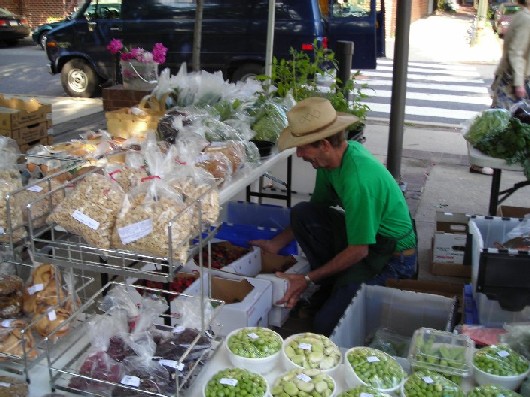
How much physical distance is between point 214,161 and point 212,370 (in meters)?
1.10

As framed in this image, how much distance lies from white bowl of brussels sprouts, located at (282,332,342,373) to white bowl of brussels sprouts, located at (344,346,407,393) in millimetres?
56

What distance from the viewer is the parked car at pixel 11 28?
19094 mm

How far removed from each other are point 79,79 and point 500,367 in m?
9.76

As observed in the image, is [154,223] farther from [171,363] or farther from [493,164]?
[493,164]

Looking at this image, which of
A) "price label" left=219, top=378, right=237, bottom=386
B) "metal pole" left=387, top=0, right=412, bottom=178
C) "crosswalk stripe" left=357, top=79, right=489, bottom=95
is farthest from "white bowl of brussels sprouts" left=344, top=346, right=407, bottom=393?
"crosswalk stripe" left=357, top=79, right=489, bottom=95

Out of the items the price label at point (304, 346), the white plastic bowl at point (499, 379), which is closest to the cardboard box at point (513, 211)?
the white plastic bowl at point (499, 379)

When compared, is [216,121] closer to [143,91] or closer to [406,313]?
[406,313]

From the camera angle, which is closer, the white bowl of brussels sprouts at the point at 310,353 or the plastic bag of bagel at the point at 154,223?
the plastic bag of bagel at the point at 154,223

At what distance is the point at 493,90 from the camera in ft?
19.0

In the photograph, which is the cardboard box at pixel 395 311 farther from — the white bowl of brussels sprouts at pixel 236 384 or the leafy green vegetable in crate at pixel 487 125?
the leafy green vegetable in crate at pixel 487 125

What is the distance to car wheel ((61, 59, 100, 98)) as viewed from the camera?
10570mm

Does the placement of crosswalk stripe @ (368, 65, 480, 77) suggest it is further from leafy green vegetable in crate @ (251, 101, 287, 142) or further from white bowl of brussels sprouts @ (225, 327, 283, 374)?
white bowl of brussels sprouts @ (225, 327, 283, 374)

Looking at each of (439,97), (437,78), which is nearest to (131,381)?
(439,97)

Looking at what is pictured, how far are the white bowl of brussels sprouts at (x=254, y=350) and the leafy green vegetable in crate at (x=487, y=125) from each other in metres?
2.61
